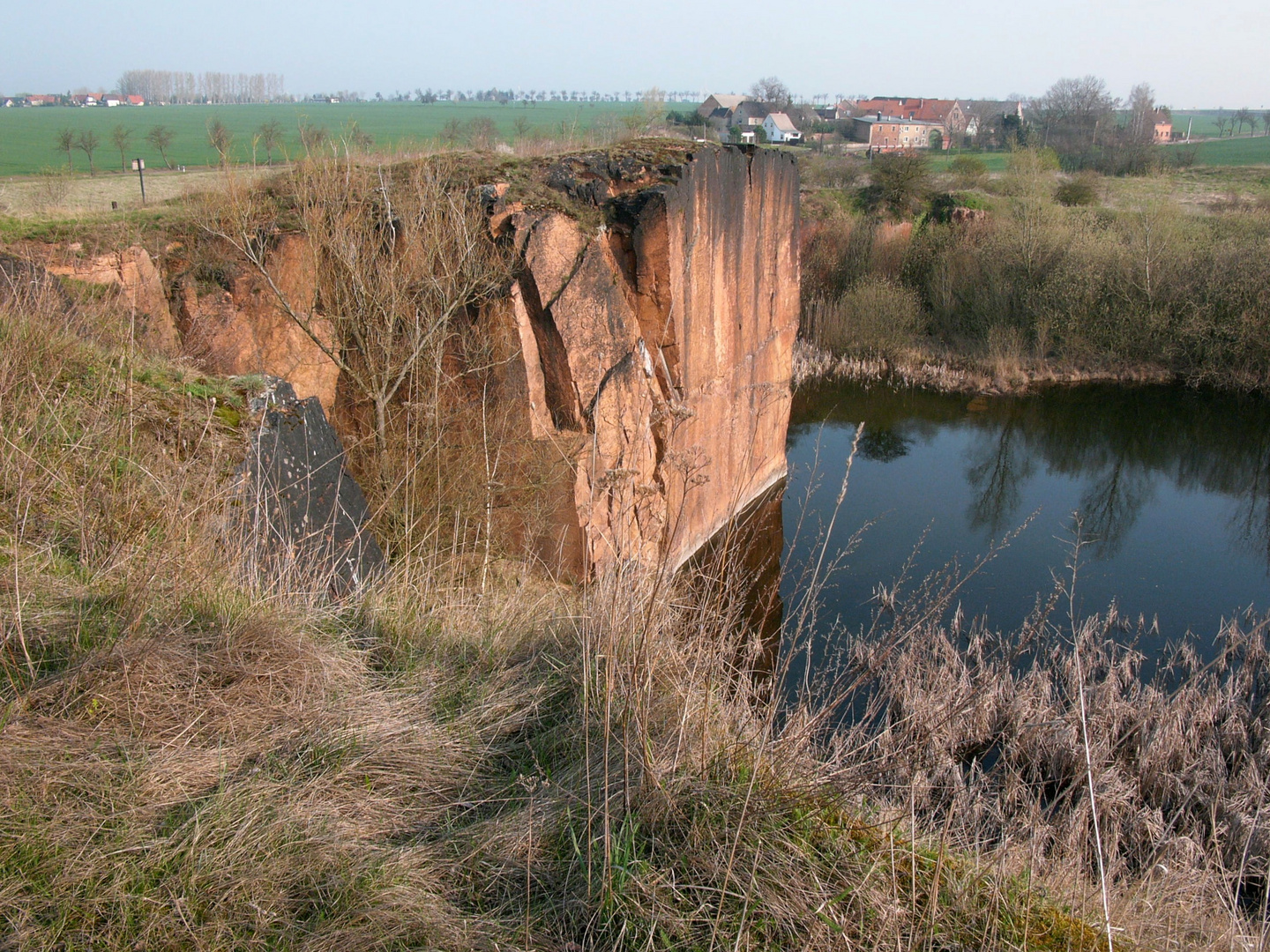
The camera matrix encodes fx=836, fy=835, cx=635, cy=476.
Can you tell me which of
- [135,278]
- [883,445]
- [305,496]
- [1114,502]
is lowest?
[1114,502]

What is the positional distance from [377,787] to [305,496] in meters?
2.32

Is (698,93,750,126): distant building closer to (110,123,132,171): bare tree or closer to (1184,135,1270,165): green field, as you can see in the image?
(1184,135,1270,165): green field

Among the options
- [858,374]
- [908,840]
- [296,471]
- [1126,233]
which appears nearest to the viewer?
[908,840]

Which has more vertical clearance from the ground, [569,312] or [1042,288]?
[1042,288]

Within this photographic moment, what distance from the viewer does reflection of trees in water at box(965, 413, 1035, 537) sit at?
1263cm

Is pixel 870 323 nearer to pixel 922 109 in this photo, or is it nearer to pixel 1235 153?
pixel 1235 153

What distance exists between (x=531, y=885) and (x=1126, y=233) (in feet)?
A: 79.8

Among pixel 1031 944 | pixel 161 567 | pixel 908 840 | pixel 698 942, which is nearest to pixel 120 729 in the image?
pixel 161 567

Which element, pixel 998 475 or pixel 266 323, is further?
pixel 998 475

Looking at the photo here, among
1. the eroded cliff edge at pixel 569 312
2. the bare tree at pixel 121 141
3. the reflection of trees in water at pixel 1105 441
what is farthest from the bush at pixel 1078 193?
the bare tree at pixel 121 141

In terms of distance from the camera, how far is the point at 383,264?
7930mm

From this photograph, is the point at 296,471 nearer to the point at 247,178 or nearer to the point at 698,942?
the point at 698,942

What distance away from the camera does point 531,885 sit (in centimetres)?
203

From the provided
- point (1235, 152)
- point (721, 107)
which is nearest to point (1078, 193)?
point (1235, 152)
